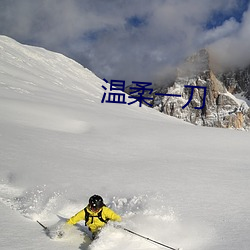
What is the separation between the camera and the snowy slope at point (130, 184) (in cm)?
536

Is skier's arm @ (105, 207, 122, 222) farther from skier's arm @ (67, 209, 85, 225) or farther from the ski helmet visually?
skier's arm @ (67, 209, 85, 225)

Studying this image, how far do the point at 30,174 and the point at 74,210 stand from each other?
2.21m

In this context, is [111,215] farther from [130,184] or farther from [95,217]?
[130,184]

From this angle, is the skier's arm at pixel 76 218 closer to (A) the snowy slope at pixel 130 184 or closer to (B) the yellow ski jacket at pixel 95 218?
(B) the yellow ski jacket at pixel 95 218

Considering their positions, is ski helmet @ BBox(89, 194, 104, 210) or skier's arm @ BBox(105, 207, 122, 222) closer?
ski helmet @ BBox(89, 194, 104, 210)

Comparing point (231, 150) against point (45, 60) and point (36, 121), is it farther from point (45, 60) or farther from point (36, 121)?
point (45, 60)

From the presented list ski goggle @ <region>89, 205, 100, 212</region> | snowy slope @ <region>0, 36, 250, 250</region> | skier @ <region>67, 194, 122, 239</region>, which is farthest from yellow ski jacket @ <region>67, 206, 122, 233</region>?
snowy slope @ <region>0, 36, 250, 250</region>

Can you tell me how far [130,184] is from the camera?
312 inches

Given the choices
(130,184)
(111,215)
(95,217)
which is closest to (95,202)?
(95,217)

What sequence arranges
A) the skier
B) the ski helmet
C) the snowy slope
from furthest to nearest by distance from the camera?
the skier, the ski helmet, the snowy slope

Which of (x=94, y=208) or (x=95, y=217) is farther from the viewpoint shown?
(x=95, y=217)

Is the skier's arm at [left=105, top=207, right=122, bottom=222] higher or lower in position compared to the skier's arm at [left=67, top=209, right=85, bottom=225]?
higher

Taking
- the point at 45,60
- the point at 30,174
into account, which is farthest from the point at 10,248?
the point at 45,60

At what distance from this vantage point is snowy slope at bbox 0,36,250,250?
211 inches
